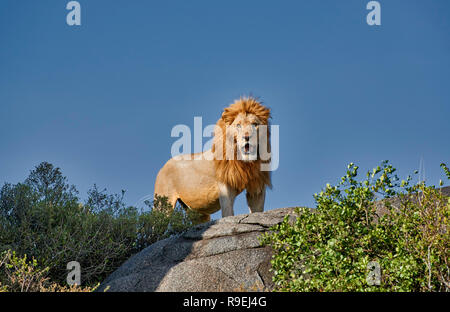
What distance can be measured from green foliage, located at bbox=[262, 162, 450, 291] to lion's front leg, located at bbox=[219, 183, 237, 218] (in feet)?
6.96

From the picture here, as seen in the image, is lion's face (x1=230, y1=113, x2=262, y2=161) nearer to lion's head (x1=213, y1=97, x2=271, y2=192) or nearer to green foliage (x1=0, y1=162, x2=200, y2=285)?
lion's head (x1=213, y1=97, x2=271, y2=192)

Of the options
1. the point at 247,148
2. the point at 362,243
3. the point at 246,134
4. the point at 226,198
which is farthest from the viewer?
the point at 226,198

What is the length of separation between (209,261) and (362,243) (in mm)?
2386

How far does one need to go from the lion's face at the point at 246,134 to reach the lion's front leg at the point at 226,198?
0.67 meters

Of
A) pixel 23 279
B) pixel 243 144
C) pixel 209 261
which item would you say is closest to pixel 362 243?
pixel 209 261

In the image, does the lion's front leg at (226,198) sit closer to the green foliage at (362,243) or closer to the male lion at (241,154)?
the male lion at (241,154)

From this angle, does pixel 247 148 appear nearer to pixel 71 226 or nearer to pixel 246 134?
pixel 246 134

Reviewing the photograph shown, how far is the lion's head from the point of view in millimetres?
9352

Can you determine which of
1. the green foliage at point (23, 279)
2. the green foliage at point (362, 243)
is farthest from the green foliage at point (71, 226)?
the green foliage at point (362, 243)

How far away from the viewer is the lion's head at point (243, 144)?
9.35 m

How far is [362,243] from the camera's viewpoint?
6.54m

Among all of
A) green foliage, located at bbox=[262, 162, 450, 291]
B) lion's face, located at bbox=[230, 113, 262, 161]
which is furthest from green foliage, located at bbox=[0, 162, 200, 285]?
green foliage, located at bbox=[262, 162, 450, 291]
